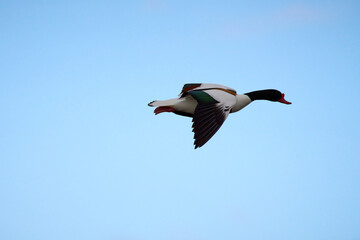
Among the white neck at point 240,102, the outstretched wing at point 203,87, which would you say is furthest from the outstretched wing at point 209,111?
the white neck at point 240,102

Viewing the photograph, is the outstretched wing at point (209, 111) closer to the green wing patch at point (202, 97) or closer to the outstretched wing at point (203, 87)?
the green wing patch at point (202, 97)

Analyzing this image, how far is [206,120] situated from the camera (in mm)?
9180

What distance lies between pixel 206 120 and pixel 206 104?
51 centimetres

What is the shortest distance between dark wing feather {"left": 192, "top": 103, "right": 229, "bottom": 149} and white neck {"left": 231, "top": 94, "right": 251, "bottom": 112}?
2.92 ft

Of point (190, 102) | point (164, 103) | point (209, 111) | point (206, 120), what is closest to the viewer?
point (206, 120)

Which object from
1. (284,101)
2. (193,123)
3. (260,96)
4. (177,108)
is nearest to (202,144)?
(193,123)

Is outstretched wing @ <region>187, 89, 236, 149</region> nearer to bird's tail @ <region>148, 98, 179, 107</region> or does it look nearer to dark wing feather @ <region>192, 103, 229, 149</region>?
dark wing feather @ <region>192, 103, 229, 149</region>

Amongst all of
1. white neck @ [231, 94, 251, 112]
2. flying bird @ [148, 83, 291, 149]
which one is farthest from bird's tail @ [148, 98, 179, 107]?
white neck @ [231, 94, 251, 112]

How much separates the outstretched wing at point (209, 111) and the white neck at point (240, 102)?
28cm

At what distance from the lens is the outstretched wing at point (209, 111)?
8.88m

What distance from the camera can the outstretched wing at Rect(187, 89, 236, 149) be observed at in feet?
29.1

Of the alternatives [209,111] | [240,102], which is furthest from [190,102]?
[240,102]

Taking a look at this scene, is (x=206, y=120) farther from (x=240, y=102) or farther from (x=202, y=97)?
(x=240, y=102)

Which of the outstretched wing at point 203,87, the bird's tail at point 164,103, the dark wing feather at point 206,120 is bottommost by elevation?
the dark wing feather at point 206,120
